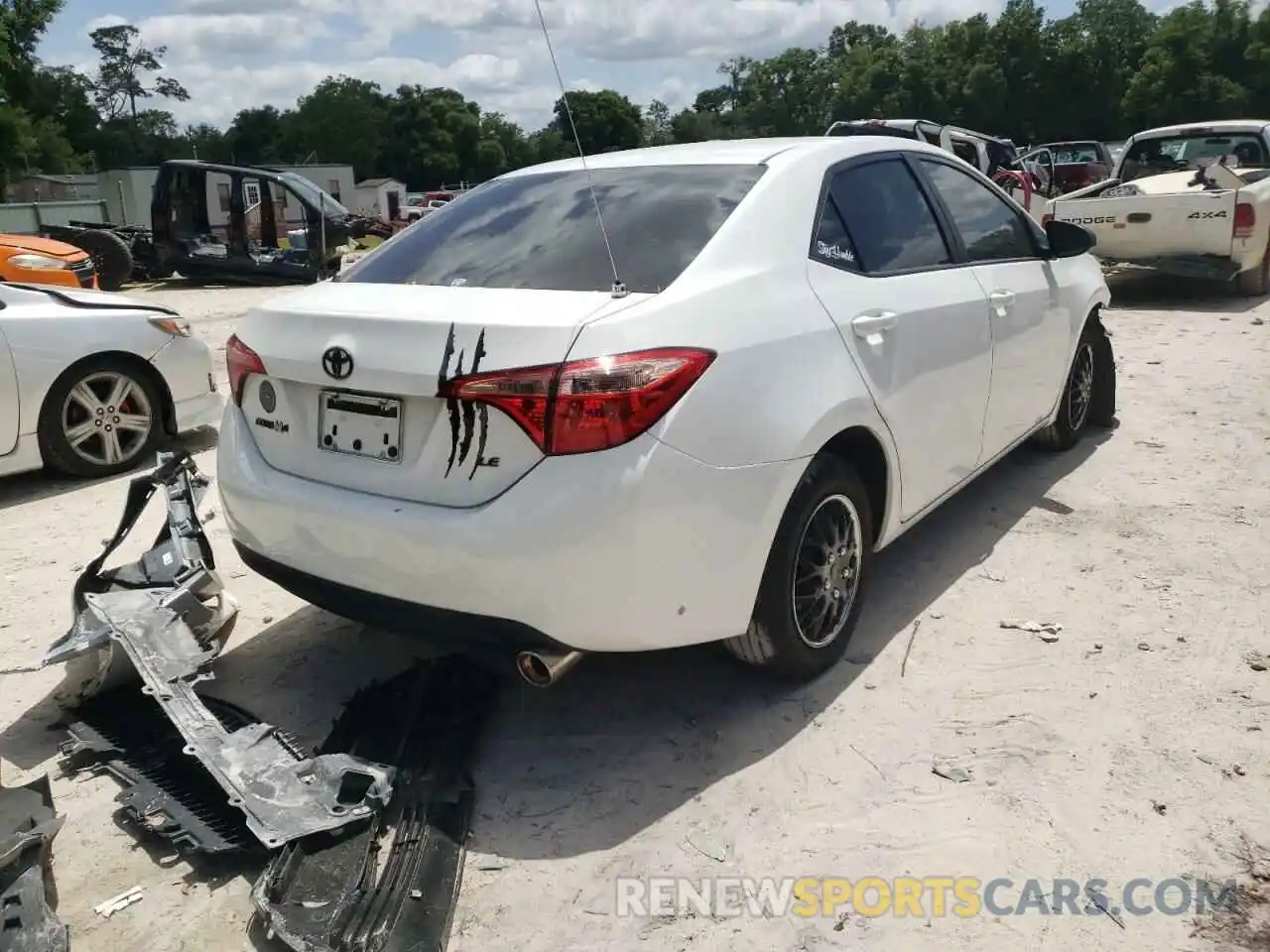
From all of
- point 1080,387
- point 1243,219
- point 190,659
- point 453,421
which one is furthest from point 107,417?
point 1243,219

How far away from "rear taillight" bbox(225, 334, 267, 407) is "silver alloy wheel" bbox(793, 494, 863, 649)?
174cm

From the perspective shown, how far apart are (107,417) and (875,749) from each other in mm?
4757

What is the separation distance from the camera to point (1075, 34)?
62406mm

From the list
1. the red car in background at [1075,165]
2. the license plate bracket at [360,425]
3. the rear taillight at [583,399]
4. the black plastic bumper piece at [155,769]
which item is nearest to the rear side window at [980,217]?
the rear taillight at [583,399]

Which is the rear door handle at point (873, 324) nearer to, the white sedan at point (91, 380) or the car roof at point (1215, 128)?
the white sedan at point (91, 380)

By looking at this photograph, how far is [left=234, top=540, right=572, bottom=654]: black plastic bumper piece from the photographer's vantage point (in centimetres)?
271

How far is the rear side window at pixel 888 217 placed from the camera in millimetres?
3559

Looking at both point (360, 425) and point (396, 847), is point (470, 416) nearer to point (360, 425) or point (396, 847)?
point (360, 425)

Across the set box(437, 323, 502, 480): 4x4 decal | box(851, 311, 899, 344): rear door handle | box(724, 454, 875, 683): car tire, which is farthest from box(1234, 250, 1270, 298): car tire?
box(437, 323, 502, 480): 4x4 decal

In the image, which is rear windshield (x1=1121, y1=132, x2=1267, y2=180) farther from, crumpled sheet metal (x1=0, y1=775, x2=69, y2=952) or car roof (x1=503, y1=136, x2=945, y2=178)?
crumpled sheet metal (x1=0, y1=775, x2=69, y2=952)

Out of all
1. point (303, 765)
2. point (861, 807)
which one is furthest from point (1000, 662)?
point (303, 765)

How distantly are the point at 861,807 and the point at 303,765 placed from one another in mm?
1505

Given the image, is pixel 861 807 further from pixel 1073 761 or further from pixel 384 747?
pixel 384 747

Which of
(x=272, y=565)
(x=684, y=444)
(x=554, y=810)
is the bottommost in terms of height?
(x=554, y=810)
